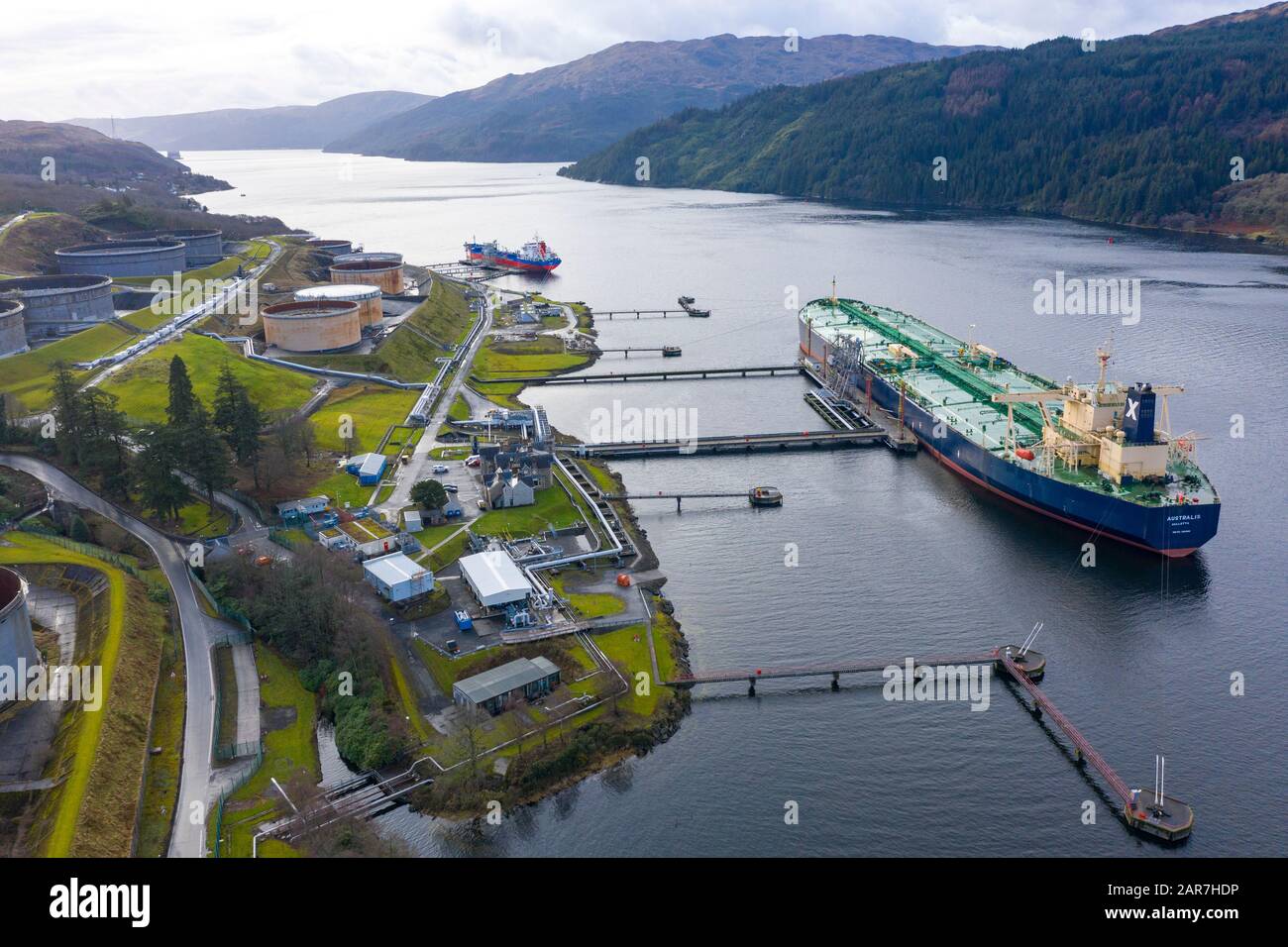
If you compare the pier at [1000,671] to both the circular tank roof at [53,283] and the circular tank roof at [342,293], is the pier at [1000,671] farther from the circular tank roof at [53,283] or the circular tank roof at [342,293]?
the circular tank roof at [53,283]

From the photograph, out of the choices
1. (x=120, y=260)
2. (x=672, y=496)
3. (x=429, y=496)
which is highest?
(x=120, y=260)

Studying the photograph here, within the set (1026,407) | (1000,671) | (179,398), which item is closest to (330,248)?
(179,398)

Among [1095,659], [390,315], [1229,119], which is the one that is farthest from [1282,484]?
[1229,119]

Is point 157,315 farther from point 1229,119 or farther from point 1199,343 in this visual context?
point 1229,119

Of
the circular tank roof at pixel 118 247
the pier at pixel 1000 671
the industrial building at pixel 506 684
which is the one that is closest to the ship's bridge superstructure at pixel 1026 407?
the pier at pixel 1000 671

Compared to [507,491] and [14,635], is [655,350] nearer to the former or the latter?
[507,491]
